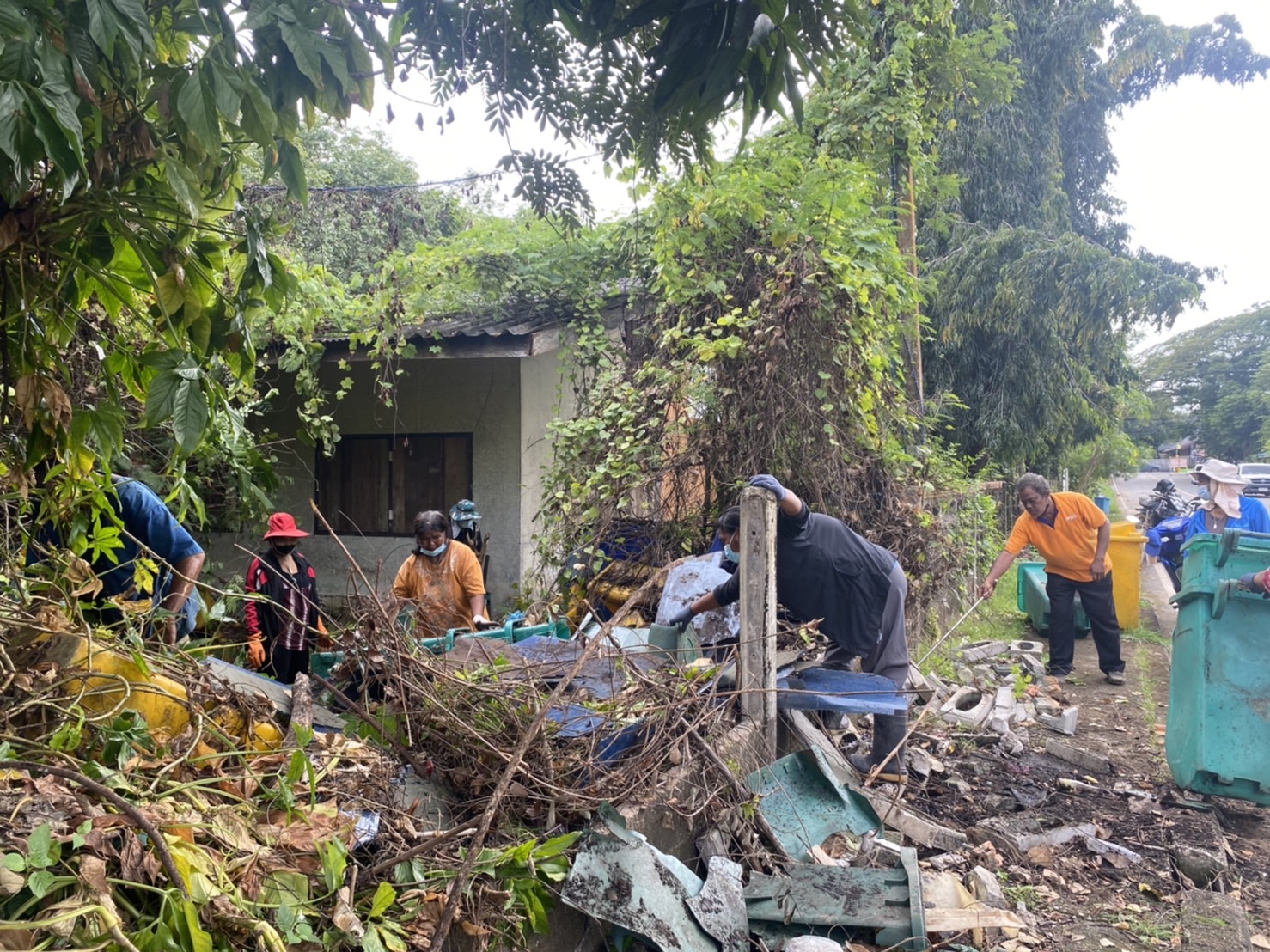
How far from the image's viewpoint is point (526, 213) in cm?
1034

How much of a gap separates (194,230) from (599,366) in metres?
6.10

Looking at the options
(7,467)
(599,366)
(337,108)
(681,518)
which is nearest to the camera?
(337,108)

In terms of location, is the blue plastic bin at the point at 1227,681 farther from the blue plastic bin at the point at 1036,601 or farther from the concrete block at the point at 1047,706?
the blue plastic bin at the point at 1036,601

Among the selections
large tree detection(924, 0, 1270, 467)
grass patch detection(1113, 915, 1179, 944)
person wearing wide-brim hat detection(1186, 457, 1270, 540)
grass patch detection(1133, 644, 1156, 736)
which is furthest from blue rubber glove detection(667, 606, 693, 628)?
large tree detection(924, 0, 1270, 467)

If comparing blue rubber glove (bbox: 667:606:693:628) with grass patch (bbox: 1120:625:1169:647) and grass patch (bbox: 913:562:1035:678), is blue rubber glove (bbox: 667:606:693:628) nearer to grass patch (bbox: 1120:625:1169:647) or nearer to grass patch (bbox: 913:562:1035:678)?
grass patch (bbox: 913:562:1035:678)

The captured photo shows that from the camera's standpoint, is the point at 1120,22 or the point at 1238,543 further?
the point at 1120,22

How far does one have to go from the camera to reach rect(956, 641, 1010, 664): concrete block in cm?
894

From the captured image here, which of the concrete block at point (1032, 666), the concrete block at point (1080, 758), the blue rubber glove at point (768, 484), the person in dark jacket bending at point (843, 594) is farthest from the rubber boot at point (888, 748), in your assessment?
the concrete block at point (1032, 666)

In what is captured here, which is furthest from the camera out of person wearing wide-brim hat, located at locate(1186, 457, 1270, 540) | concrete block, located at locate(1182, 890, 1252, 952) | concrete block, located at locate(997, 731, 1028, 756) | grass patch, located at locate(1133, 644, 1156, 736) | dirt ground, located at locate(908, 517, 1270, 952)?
person wearing wide-brim hat, located at locate(1186, 457, 1270, 540)

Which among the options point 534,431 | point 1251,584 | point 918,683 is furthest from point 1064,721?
point 534,431

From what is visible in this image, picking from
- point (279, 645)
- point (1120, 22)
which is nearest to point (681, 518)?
point (279, 645)

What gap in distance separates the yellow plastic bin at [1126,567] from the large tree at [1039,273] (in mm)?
6124

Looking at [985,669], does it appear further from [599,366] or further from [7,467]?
[7,467]

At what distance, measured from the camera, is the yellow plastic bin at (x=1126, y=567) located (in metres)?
10.2
